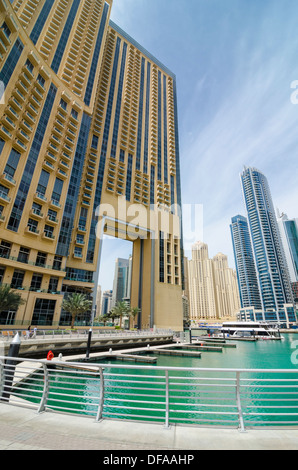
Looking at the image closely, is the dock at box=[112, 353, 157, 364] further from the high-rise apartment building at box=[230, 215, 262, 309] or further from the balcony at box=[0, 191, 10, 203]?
the high-rise apartment building at box=[230, 215, 262, 309]

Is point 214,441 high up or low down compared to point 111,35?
down

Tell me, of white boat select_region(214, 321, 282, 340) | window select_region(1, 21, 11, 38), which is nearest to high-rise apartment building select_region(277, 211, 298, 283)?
white boat select_region(214, 321, 282, 340)

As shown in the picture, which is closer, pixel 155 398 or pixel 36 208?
pixel 155 398

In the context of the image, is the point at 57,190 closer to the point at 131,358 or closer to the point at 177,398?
the point at 131,358

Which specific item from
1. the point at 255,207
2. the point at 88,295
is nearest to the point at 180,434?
the point at 88,295

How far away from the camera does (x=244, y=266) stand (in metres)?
174

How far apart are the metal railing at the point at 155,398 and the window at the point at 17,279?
80.0ft

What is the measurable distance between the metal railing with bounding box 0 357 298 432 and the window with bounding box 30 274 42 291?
24.7 meters

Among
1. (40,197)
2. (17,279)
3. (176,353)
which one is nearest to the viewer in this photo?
(176,353)

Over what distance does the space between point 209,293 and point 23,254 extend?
170m

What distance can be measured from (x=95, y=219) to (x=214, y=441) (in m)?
54.7

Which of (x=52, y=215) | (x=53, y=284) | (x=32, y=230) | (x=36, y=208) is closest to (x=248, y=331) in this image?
(x=53, y=284)

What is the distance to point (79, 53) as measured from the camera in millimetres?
59625
